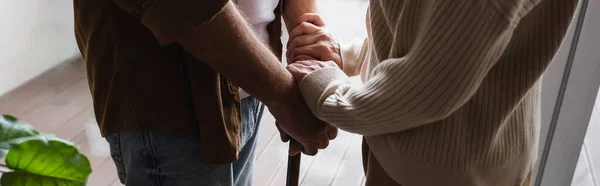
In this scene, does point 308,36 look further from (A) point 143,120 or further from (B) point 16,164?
(B) point 16,164

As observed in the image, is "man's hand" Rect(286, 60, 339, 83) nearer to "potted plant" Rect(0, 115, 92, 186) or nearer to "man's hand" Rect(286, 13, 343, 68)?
"man's hand" Rect(286, 13, 343, 68)

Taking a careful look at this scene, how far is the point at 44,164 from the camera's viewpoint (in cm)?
54

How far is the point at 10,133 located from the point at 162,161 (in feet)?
0.84

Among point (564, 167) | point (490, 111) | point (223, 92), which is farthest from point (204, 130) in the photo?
point (564, 167)

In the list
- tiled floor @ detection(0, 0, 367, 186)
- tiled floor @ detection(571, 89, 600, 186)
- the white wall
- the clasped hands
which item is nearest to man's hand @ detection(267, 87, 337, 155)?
the clasped hands

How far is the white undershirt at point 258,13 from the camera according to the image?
886 millimetres

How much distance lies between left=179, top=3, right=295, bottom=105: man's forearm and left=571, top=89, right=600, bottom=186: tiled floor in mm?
878

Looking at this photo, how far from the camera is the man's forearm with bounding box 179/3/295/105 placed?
718mm

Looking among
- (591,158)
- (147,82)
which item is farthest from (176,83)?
(591,158)

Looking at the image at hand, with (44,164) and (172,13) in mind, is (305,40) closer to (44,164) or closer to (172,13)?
(172,13)

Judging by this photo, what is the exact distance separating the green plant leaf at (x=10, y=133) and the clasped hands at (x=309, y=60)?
0.35 metres

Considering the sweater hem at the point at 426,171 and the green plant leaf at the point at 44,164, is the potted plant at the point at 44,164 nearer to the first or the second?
the green plant leaf at the point at 44,164

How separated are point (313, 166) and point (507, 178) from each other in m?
1.39

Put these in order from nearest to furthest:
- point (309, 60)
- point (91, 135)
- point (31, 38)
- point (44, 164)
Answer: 1. point (44, 164)
2. point (309, 60)
3. point (91, 135)
4. point (31, 38)
